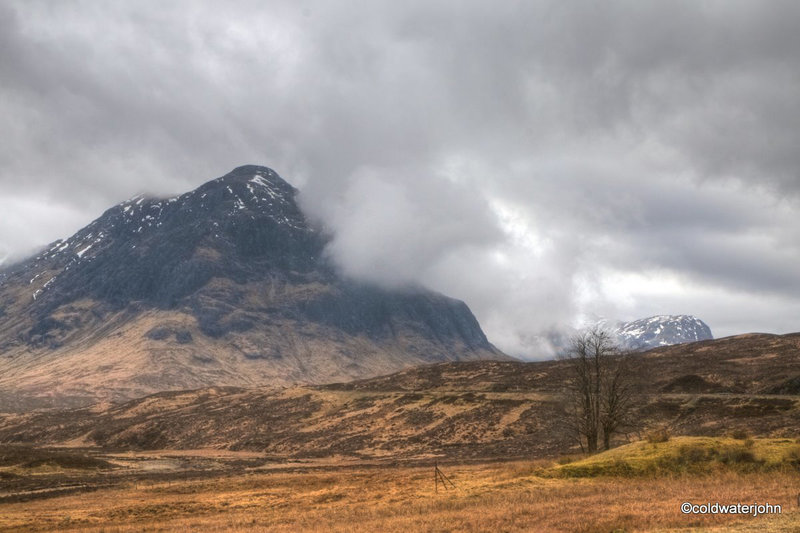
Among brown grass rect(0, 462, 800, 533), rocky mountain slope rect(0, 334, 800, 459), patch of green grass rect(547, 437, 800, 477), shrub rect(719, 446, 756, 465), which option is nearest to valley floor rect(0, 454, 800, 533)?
brown grass rect(0, 462, 800, 533)

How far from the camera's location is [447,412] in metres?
100

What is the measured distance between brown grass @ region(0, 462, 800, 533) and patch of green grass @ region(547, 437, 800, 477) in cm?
129

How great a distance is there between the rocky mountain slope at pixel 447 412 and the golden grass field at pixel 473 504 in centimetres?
2561

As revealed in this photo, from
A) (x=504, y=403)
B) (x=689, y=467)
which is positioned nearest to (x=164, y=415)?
(x=504, y=403)

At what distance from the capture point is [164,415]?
130000 millimetres

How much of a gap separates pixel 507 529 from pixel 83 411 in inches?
6149

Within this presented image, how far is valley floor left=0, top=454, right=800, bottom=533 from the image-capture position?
2173cm

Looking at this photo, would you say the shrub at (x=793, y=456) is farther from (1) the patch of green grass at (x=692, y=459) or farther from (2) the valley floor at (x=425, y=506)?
(2) the valley floor at (x=425, y=506)

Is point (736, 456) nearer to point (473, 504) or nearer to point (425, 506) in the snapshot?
point (473, 504)

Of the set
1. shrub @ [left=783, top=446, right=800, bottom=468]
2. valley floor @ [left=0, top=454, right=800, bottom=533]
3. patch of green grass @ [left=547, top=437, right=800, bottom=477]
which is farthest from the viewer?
patch of green grass @ [left=547, top=437, right=800, bottom=477]

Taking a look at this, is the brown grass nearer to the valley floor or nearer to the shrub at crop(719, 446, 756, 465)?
the valley floor

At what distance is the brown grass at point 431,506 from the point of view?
859 inches

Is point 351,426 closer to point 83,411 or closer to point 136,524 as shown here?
point 136,524

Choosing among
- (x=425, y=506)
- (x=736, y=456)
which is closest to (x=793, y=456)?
(x=736, y=456)
